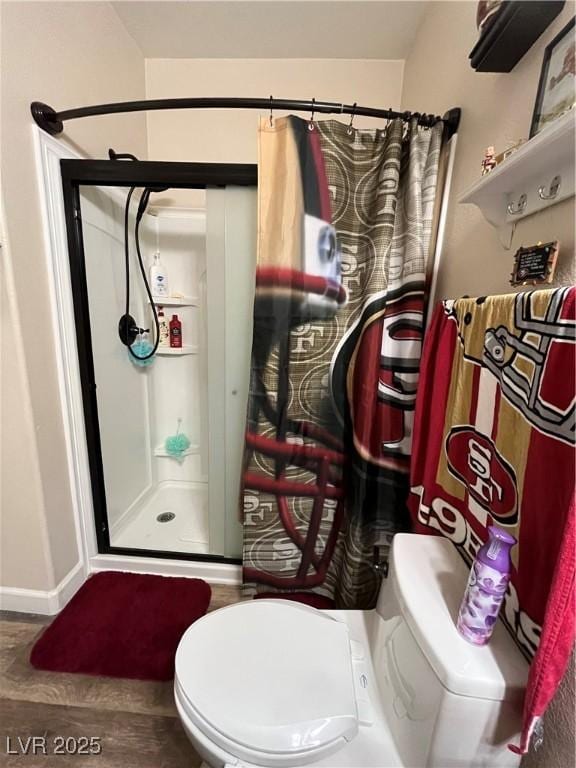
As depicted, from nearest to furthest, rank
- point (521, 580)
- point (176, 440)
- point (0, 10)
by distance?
1. point (521, 580)
2. point (0, 10)
3. point (176, 440)

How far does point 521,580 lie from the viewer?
0.60 meters

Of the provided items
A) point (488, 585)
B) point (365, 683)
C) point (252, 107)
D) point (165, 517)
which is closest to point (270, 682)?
point (365, 683)

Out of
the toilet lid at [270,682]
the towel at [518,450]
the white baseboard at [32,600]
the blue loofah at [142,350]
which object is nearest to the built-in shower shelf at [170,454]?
the blue loofah at [142,350]

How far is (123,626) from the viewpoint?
133cm

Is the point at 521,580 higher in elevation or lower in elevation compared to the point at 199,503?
higher

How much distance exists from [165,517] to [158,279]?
4.73ft

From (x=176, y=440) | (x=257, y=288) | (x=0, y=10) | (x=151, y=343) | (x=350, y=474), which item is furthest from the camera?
(x=176, y=440)

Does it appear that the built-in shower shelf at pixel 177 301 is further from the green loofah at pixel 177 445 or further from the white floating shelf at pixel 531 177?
the white floating shelf at pixel 531 177

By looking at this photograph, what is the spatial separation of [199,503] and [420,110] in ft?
7.87

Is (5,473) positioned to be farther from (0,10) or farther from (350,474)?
(0,10)

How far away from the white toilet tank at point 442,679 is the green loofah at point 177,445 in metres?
1.73

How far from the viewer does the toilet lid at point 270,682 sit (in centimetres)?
67

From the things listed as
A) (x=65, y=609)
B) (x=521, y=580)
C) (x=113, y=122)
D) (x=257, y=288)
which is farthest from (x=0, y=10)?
(x=65, y=609)

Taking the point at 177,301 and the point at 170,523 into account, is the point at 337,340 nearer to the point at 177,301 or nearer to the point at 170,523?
the point at 177,301
